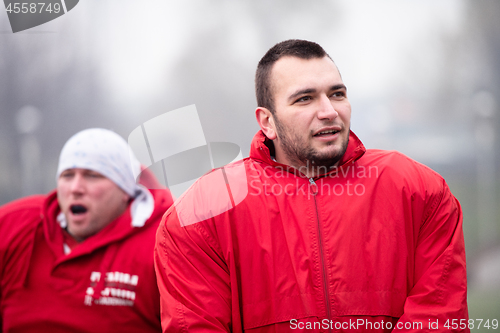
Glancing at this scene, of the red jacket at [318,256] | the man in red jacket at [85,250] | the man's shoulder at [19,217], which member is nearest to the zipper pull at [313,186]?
the red jacket at [318,256]

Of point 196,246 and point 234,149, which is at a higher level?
point 234,149

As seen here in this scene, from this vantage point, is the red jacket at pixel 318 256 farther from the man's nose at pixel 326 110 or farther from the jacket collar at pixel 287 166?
the man's nose at pixel 326 110

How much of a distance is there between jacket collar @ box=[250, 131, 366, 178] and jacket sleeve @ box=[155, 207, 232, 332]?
0.96 ft

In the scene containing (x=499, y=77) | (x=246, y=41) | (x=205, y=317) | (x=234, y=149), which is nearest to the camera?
(x=205, y=317)

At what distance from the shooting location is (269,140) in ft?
4.14

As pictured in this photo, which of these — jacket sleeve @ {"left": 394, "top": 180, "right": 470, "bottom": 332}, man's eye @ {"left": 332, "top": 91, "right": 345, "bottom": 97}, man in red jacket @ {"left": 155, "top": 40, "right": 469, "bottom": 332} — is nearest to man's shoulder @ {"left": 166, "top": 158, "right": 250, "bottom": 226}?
man in red jacket @ {"left": 155, "top": 40, "right": 469, "bottom": 332}

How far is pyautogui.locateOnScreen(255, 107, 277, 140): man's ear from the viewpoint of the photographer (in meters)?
1.19

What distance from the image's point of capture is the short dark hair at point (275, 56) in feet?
3.78

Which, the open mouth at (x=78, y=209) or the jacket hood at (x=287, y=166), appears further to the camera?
the open mouth at (x=78, y=209)

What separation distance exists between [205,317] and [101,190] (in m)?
0.59

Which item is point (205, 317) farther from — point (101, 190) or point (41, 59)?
point (41, 59)

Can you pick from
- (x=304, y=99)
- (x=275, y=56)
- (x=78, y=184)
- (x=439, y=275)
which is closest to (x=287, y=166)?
(x=304, y=99)

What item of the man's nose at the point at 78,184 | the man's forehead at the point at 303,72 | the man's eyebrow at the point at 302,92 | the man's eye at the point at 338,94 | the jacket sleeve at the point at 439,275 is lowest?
the jacket sleeve at the point at 439,275

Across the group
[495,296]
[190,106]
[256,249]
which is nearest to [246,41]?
[190,106]
